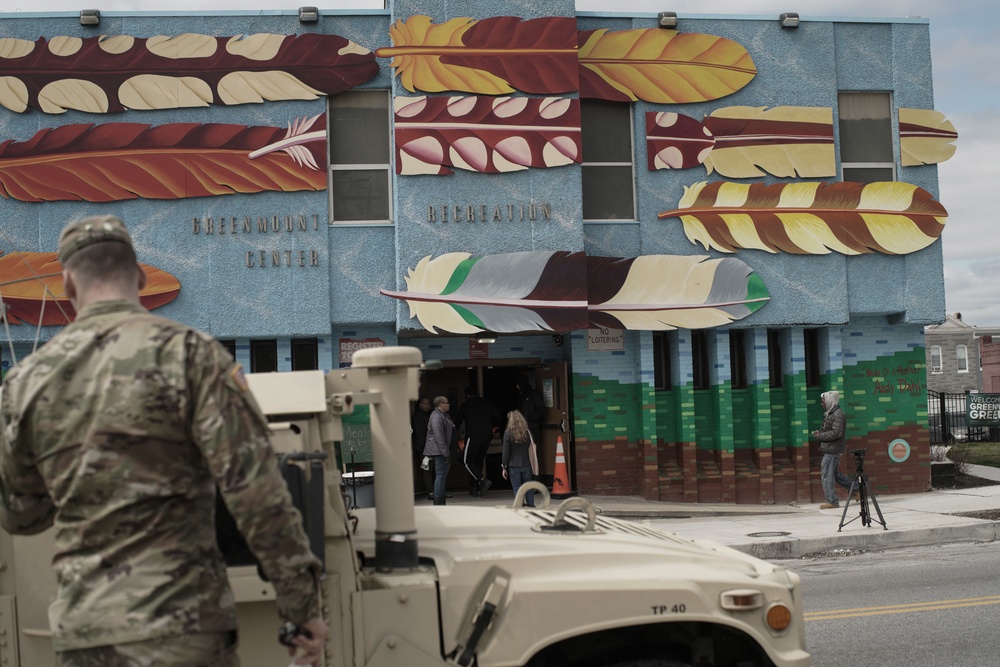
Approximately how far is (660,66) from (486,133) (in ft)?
10.5

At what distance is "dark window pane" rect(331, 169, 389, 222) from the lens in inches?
637

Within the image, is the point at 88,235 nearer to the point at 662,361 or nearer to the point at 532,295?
the point at 532,295

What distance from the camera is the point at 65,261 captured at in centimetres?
293

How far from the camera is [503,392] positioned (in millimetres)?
18703

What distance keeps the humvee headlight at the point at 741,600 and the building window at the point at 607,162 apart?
13251mm

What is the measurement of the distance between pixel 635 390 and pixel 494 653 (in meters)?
13.6

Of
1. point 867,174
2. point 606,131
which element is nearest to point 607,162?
point 606,131

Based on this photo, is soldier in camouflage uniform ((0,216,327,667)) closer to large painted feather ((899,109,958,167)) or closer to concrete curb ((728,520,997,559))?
concrete curb ((728,520,997,559))

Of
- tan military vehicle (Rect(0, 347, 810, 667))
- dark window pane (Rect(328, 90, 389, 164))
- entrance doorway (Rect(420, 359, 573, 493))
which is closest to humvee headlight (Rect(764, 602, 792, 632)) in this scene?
tan military vehicle (Rect(0, 347, 810, 667))

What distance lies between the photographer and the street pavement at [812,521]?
499 inches

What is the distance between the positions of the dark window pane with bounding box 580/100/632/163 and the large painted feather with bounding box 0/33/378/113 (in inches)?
140

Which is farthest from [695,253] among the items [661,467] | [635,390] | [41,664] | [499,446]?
[41,664]

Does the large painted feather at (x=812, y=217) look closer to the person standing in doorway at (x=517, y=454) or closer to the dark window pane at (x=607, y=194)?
the dark window pane at (x=607, y=194)

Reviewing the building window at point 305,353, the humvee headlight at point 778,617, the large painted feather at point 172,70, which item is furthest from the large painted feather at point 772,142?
the humvee headlight at point 778,617
